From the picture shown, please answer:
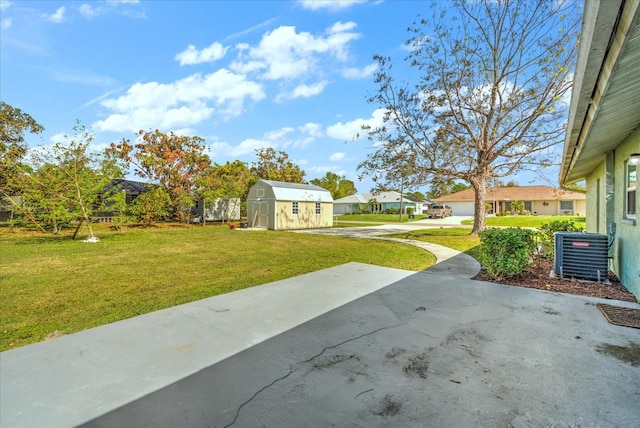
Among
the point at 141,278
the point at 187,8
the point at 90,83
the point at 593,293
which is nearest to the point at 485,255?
the point at 593,293

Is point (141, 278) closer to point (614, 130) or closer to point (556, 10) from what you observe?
point (614, 130)

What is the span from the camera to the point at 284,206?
810 inches

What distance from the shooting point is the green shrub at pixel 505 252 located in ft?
19.7

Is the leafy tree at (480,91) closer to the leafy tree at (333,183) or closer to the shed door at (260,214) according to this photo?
the shed door at (260,214)

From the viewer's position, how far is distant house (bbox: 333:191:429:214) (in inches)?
1938

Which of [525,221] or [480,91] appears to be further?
[525,221]

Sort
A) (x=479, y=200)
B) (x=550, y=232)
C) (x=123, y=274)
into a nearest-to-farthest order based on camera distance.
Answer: (x=123, y=274)
(x=550, y=232)
(x=479, y=200)

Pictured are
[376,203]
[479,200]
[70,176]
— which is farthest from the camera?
[376,203]

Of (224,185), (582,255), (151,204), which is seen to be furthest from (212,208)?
(582,255)

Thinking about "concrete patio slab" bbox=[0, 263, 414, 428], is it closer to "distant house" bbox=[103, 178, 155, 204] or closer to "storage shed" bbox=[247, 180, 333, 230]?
"storage shed" bbox=[247, 180, 333, 230]

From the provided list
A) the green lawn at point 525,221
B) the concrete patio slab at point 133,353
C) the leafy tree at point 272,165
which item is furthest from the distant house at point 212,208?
the concrete patio slab at point 133,353

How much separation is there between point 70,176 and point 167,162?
1043 cm

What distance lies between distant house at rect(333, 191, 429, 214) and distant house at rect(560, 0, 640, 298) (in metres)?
41.9

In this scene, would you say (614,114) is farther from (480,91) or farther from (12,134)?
(12,134)
